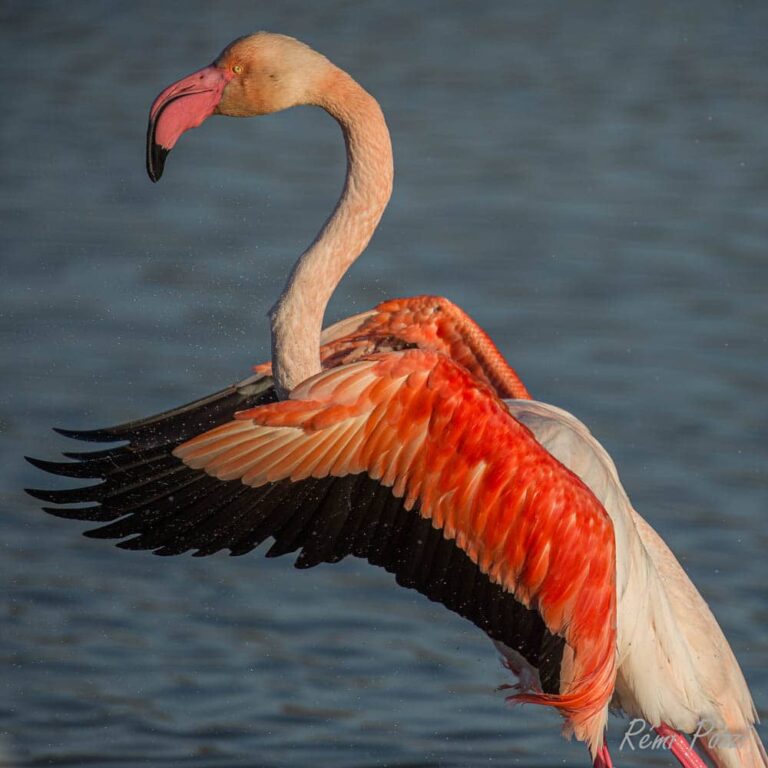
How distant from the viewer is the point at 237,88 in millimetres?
5035

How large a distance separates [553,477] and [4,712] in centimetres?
258

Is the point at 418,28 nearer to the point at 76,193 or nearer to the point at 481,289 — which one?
the point at 76,193

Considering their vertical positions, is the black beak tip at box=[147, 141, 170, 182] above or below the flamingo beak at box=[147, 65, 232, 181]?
below

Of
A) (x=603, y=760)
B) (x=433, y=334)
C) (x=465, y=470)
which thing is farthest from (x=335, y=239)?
(x=603, y=760)

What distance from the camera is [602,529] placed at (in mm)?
4781

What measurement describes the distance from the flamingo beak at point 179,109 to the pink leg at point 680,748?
93.1 inches

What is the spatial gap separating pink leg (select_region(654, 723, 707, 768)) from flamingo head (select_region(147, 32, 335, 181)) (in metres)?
2.30

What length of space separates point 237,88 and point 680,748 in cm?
248

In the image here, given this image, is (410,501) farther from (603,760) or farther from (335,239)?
(603,760)

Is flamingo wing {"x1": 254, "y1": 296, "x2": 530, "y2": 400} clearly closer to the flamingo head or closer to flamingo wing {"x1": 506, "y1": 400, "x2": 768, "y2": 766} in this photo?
flamingo wing {"x1": 506, "y1": 400, "x2": 768, "y2": 766}

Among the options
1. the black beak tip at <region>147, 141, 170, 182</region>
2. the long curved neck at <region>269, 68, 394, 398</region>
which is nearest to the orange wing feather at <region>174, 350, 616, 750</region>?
the long curved neck at <region>269, 68, 394, 398</region>

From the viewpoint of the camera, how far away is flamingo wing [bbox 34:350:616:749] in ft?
14.8

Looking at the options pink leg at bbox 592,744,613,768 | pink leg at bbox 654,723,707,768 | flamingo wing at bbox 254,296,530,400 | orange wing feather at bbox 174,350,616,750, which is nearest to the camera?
orange wing feather at bbox 174,350,616,750

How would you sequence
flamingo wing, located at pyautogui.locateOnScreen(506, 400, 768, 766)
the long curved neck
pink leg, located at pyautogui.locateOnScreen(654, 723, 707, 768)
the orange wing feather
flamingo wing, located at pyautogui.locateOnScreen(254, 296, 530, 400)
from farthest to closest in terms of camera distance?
flamingo wing, located at pyautogui.locateOnScreen(254, 296, 530, 400) → pink leg, located at pyautogui.locateOnScreen(654, 723, 707, 768) → flamingo wing, located at pyautogui.locateOnScreen(506, 400, 768, 766) → the long curved neck → the orange wing feather
